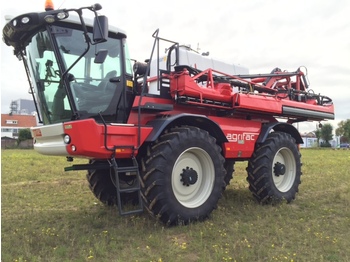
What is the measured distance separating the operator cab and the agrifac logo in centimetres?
200

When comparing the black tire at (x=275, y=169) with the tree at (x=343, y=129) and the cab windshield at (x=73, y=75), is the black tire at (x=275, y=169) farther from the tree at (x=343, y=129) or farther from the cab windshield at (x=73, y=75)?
the tree at (x=343, y=129)

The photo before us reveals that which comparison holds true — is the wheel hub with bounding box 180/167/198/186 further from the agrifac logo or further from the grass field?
the agrifac logo

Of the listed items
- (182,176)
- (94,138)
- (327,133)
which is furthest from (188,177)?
(327,133)

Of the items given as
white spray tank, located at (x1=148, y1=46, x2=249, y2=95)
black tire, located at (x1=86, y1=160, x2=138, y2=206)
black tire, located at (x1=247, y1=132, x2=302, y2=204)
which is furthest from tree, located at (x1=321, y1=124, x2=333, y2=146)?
black tire, located at (x1=86, y1=160, x2=138, y2=206)

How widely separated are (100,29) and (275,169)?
444 cm

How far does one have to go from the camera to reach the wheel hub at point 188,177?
543 cm

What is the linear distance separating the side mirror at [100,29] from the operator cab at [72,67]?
23cm

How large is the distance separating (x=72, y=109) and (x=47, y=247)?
1.81 m

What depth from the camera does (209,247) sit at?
14.4 ft

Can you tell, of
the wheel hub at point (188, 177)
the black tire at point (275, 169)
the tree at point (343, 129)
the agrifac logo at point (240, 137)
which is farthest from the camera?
the tree at point (343, 129)

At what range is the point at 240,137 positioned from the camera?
661 cm

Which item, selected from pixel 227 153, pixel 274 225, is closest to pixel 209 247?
pixel 274 225

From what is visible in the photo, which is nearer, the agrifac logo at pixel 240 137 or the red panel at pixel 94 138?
the red panel at pixel 94 138

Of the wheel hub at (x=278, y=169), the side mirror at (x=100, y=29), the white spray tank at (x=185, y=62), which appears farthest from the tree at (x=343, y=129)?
the side mirror at (x=100, y=29)
